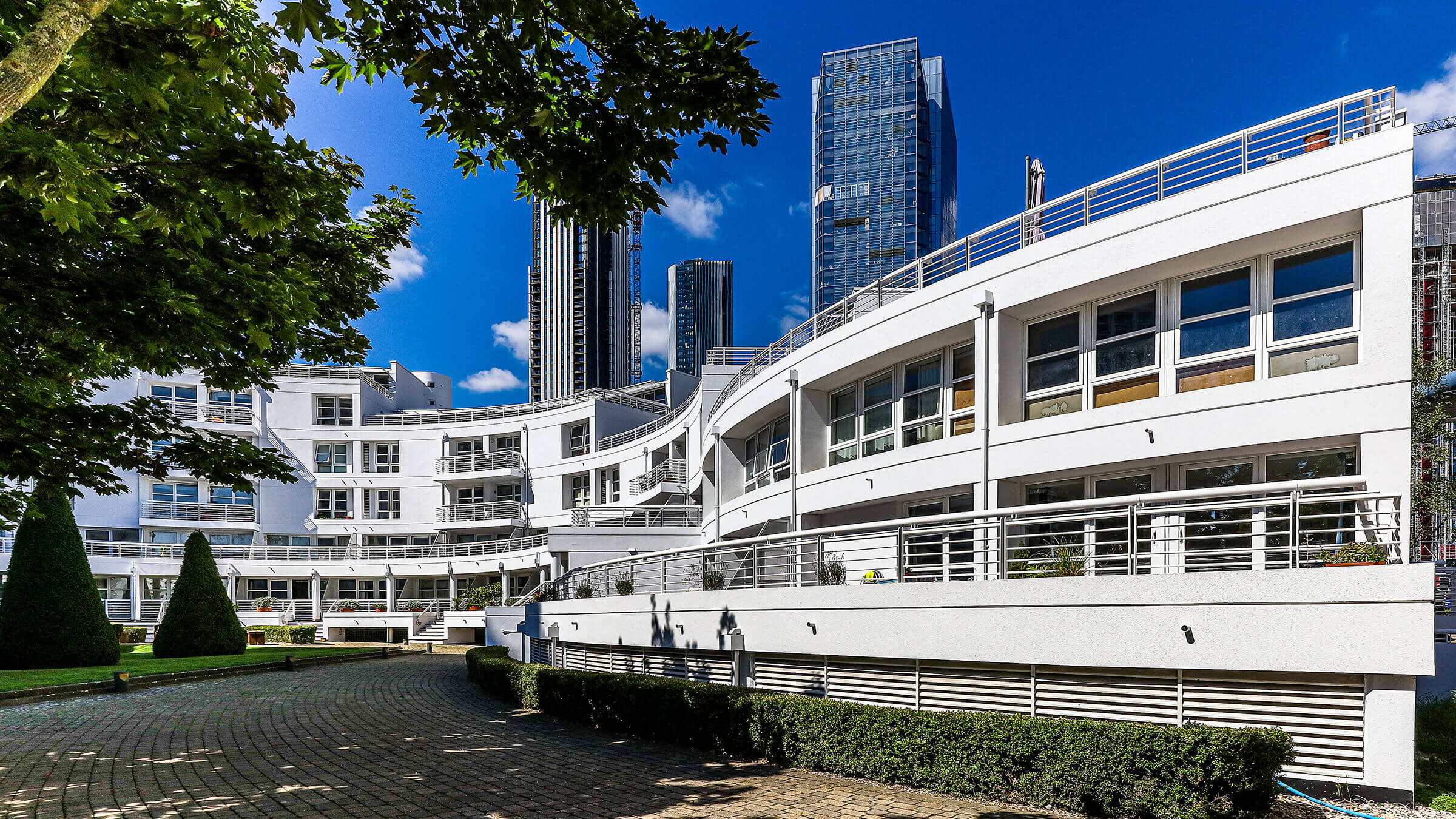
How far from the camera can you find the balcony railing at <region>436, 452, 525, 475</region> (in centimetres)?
4744

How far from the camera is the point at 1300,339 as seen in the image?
11922mm

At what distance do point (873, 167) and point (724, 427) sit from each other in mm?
128478

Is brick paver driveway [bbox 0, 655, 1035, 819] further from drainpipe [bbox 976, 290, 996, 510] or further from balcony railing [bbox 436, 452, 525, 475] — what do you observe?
balcony railing [bbox 436, 452, 525, 475]

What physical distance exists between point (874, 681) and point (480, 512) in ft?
130

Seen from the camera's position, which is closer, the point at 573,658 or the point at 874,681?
the point at 874,681

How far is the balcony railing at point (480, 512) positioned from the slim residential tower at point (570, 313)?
427 ft

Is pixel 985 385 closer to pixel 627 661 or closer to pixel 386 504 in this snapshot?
pixel 627 661

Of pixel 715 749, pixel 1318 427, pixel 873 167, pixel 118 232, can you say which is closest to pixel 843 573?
pixel 715 749

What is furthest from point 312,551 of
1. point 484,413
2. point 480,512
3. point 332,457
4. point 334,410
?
point 484,413

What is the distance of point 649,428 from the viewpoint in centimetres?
4066

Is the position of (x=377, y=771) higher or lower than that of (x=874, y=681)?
lower

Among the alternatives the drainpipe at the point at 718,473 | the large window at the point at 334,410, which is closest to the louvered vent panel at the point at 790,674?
the drainpipe at the point at 718,473

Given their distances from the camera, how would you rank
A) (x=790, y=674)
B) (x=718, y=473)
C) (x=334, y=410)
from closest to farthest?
(x=790, y=674) → (x=718, y=473) → (x=334, y=410)

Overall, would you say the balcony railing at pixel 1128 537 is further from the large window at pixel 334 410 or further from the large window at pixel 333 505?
the large window at pixel 334 410
